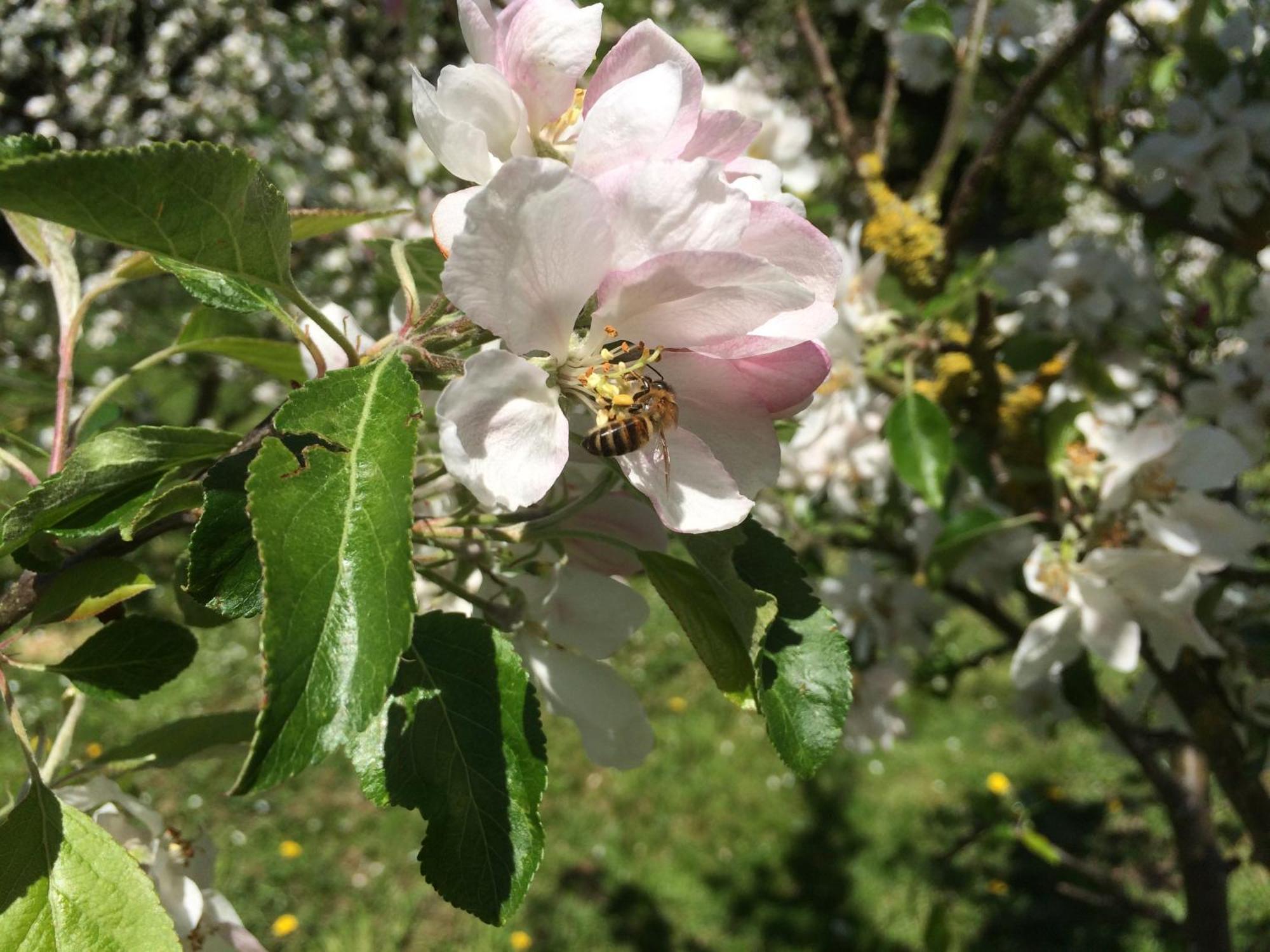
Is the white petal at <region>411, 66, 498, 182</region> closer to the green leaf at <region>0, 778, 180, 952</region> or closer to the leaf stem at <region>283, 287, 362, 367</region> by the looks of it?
the leaf stem at <region>283, 287, 362, 367</region>

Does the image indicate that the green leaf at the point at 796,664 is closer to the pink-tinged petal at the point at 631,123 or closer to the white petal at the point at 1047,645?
the pink-tinged petal at the point at 631,123

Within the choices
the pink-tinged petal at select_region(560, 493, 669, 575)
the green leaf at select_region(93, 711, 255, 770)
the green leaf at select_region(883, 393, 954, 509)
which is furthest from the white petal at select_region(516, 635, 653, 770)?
the green leaf at select_region(883, 393, 954, 509)

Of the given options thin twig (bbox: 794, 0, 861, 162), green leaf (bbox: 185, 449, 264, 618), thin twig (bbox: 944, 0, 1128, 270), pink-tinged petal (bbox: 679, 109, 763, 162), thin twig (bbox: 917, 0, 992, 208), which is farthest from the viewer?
thin twig (bbox: 794, 0, 861, 162)

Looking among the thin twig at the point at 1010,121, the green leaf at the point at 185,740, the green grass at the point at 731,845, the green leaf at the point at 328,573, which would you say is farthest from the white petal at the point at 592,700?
the green grass at the point at 731,845

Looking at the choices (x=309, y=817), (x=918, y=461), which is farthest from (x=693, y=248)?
(x=309, y=817)

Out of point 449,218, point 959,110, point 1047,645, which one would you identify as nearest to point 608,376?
point 449,218
